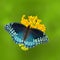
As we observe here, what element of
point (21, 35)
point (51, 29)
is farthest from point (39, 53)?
point (21, 35)

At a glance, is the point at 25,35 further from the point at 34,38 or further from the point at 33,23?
the point at 33,23

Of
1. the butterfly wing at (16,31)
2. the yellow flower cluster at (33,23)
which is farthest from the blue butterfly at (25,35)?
the yellow flower cluster at (33,23)

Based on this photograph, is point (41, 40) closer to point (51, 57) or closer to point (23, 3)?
point (51, 57)

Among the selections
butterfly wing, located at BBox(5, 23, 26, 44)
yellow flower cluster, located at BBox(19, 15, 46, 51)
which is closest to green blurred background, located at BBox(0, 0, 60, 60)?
yellow flower cluster, located at BBox(19, 15, 46, 51)

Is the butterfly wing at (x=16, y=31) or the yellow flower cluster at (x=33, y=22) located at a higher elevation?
the yellow flower cluster at (x=33, y=22)

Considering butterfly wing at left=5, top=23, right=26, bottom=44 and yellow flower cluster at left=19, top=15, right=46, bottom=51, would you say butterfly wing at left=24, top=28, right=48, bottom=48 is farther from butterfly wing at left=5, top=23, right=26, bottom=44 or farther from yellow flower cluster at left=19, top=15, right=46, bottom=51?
yellow flower cluster at left=19, top=15, right=46, bottom=51

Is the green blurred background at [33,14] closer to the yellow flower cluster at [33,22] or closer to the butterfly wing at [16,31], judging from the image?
the yellow flower cluster at [33,22]

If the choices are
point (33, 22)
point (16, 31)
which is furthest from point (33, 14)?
point (16, 31)
